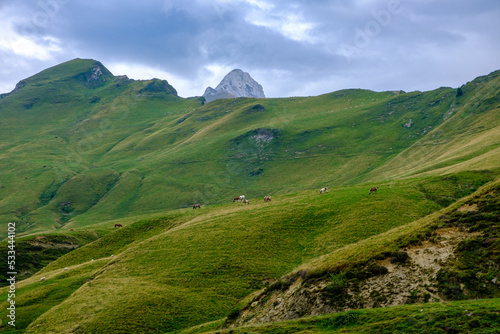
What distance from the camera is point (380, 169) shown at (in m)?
145

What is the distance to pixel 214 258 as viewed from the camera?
52.5 meters

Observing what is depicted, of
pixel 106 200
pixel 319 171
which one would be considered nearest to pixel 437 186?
pixel 319 171

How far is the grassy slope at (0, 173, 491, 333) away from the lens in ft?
136

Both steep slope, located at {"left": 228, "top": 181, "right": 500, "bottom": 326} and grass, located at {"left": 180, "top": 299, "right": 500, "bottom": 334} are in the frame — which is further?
steep slope, located at {"left": 228, "top": 181, "right": 500, "bottom": 326}

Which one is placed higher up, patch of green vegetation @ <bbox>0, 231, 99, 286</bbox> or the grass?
patch of green vegetation @ <bbox>0, 231, 99, 286</bbox>

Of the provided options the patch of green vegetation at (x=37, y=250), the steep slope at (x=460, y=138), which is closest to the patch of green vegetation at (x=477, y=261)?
the steep slope at (x=460, y=138)

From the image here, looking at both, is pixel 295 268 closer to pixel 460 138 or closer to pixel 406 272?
pixel 406 272

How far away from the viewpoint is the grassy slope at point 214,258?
41.4m

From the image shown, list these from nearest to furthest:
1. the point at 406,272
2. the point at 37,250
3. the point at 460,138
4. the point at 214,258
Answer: the point at 406,272
the point at 214,258
the point at 37,250
the point at 460,138

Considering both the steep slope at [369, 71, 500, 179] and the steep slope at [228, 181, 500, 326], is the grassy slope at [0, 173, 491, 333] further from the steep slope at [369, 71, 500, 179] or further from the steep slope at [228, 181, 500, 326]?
the steep slope at [369, 71, 500, 179]

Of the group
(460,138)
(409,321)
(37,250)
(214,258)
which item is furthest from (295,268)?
(460,138)

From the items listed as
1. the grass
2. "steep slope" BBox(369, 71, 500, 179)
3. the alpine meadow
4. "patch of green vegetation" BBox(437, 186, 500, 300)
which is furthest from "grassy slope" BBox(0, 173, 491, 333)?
"steep slope" BBox(369, 71, 500, 179)

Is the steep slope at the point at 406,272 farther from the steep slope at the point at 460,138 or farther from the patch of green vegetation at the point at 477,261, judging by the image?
the steep slope at the point at 460,138

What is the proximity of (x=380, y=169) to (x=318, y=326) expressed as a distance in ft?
431
